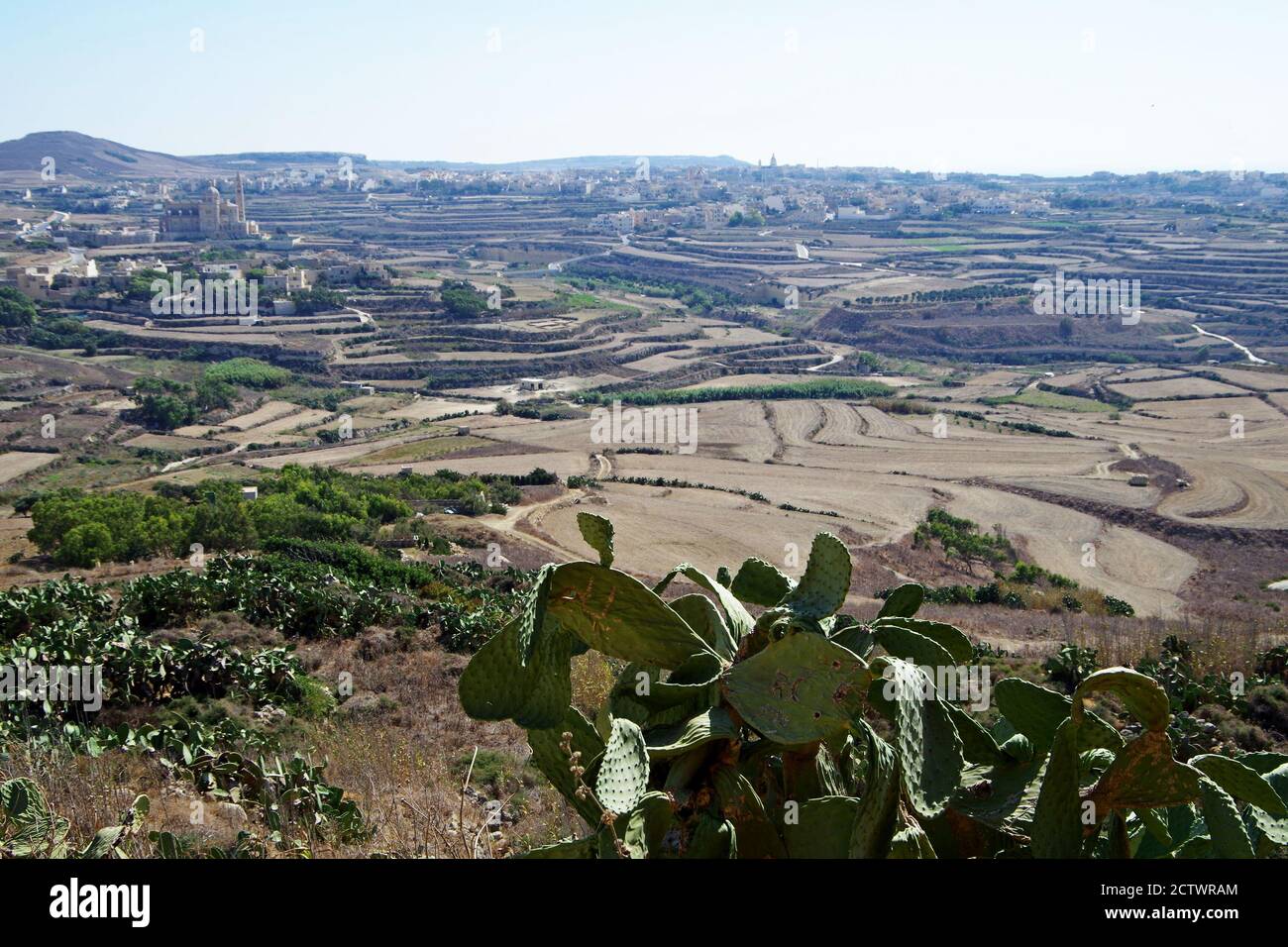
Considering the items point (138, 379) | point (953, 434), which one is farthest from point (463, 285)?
point (953, 434)

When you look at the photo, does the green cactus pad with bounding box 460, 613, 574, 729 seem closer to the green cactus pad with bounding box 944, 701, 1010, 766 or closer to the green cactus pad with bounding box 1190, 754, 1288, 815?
the green cactus pad with bounding box 944, 701, 1010, 766

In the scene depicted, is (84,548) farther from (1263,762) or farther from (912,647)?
(1263,762)

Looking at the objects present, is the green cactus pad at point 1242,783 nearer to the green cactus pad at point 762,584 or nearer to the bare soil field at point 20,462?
the green cactus pad at point 762,584

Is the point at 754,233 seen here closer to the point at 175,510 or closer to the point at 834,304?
the point at 834,304

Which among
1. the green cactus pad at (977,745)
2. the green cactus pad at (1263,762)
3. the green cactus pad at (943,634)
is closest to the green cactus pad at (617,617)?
the green cactus pad at (943,634)

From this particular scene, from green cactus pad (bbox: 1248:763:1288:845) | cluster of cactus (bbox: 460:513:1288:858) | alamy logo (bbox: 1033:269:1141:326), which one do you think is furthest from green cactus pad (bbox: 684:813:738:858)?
alamy logo (bbox: 1033:269:1141:326)
